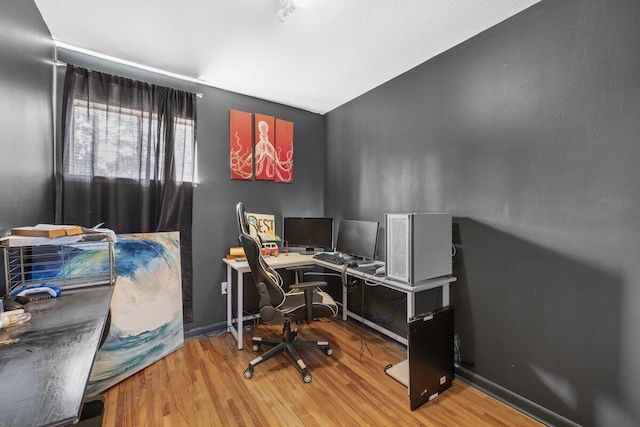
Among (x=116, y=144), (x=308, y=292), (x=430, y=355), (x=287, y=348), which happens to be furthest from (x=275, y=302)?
(x=116, y=144)

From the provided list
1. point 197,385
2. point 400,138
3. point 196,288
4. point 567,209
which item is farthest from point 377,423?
point 400,138

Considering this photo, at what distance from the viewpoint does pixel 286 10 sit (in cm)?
162

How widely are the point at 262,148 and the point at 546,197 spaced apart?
8.37 feet

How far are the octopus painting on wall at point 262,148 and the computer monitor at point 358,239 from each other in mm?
981

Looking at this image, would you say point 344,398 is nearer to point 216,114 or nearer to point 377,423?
point 377,423

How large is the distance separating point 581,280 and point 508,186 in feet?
2.16

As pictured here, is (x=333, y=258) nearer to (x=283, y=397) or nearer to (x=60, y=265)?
(x=283, y=397)

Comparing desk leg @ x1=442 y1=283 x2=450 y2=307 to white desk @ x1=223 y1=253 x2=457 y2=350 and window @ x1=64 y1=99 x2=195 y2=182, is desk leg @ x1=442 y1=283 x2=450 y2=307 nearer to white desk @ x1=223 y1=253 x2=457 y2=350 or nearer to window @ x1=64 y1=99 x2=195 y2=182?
white desk @ x1=223 y1=253 x2=457 y2=350

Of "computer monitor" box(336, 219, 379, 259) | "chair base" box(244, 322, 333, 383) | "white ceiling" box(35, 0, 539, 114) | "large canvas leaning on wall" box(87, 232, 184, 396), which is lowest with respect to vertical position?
"chair base" box(244, 322, 333, 383)

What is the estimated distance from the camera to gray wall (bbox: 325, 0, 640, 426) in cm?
134

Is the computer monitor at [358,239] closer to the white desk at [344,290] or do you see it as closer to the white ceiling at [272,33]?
the white desk at [344,290]

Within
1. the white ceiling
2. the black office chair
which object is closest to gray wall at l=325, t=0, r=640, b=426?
the white ceiling

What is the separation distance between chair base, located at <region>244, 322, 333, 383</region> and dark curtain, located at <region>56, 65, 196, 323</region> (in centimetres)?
87

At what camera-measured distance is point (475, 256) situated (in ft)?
6.32
